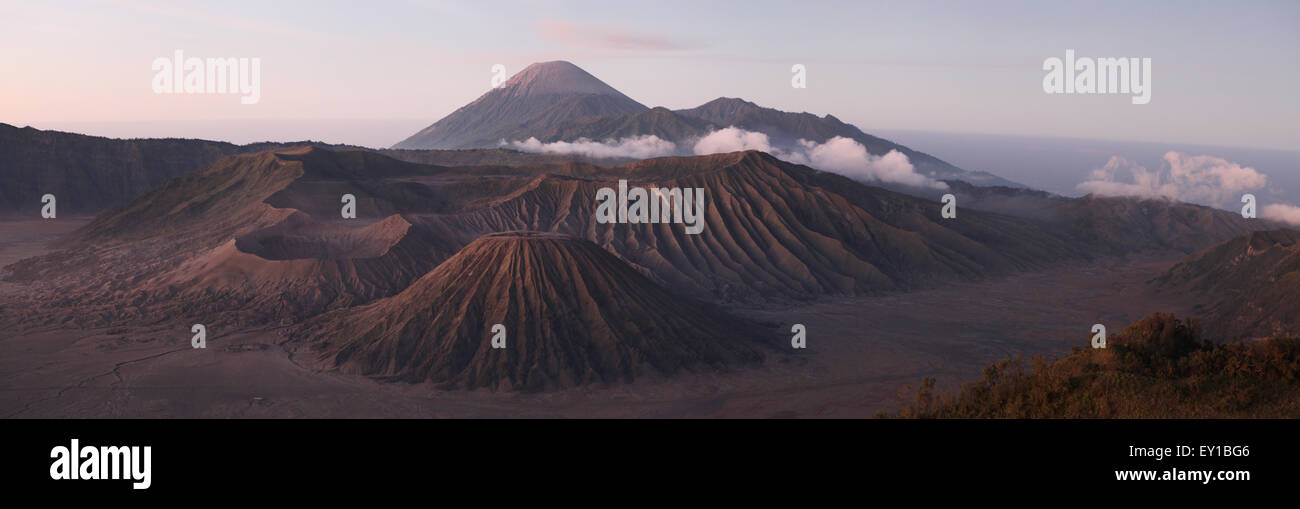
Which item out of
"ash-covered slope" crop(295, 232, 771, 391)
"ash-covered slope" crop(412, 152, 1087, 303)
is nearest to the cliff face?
"ash-covered slope" crop(412, 152, 1087, 303)

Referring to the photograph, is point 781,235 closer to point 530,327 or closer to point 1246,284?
point 1246,284

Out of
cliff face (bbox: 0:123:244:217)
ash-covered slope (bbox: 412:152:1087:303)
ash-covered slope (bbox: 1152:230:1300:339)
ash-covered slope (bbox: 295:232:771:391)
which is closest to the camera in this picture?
ash-covered slope (bbox: 295:232:771:391)

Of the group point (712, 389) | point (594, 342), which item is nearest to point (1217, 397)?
point (712, 389)

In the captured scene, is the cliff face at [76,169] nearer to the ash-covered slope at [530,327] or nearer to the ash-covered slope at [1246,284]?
the ash-covered slope at [530,327]

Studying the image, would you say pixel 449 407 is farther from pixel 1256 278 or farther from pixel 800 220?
pixel 1256 278

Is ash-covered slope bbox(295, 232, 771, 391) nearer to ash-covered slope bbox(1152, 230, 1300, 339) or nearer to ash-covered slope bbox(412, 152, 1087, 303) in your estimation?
ash-covered slope bbox(412, 152, 1087, 303)

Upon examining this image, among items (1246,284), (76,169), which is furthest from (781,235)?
(76,169)
